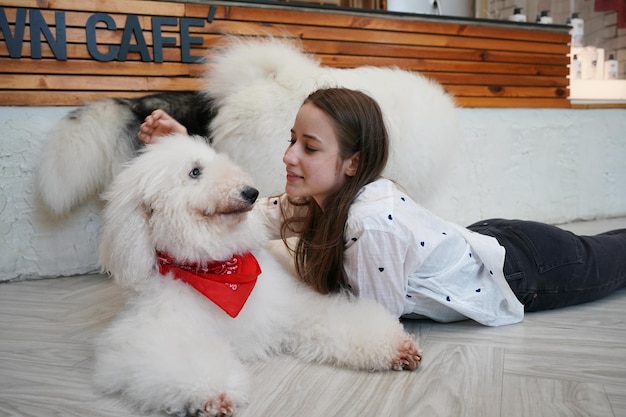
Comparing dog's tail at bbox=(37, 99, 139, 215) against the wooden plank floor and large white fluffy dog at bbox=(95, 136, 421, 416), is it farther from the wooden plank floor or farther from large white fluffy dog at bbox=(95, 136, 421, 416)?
large white fluffy dog at bbox=(95, 136, 421, 416)

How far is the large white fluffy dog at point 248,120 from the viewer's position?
174 cm

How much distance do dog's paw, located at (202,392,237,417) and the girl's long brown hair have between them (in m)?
0.43

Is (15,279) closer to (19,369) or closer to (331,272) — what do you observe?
(19,369)

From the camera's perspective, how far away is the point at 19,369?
3.75 ft

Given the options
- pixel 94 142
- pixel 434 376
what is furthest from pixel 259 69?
pixel 434 376

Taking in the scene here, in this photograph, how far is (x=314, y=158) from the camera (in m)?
1.25

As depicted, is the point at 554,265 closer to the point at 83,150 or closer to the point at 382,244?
the point at 382,244

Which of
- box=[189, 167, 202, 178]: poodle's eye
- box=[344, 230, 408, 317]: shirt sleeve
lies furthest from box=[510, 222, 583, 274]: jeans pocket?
box=[189, 167, 202, 178]: poodle's eye

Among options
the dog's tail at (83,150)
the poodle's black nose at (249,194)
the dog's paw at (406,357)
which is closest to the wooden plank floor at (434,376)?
the dog's paw at (406,357)

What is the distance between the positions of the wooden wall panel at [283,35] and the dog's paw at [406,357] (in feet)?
4.48

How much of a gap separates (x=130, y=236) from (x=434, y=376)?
0.64 m

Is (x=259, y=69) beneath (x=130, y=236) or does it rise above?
above

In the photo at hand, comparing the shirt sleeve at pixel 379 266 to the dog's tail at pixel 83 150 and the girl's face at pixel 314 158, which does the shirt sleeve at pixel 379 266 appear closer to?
the girl's face at pixel 314 158

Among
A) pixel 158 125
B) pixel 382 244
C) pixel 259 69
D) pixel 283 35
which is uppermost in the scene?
pixel 283 35
